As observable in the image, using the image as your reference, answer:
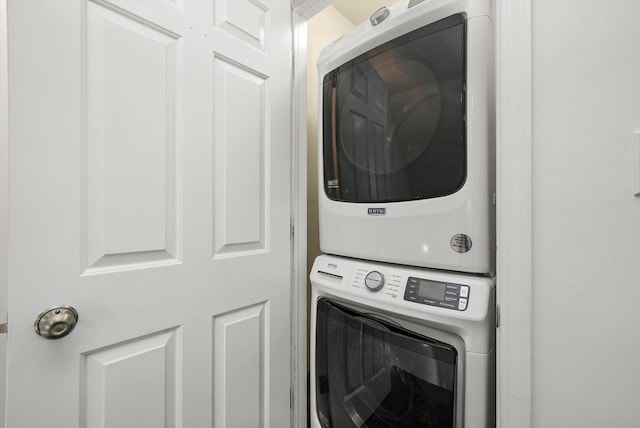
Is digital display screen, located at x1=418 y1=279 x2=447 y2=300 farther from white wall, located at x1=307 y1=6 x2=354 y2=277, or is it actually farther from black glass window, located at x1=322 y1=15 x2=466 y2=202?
white wall, located at x1=307 y1=6 x2=354 y2=277

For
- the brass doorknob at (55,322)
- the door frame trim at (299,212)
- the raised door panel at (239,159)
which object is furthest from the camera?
the door frame trim at (299,212)

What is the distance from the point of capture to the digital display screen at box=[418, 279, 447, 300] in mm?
729

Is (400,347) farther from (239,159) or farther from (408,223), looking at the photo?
(239,159)

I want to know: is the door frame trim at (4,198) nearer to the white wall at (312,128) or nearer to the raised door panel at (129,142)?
the raised door panel at (129,142)

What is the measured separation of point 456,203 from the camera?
2.36 feet

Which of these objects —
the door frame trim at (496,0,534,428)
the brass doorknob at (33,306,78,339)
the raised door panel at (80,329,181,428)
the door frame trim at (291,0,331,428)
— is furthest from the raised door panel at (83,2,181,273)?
the door frame trim at (496,0,534,428)

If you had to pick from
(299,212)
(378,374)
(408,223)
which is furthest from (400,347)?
(299,212)

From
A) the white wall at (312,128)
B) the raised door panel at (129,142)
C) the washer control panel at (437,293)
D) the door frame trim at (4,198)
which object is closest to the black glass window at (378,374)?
the washer control panel at (437,293)

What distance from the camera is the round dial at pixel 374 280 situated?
33.0 inches

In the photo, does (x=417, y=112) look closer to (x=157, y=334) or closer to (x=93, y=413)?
(x=157, y=334)

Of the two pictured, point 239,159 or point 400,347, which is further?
point 239,159

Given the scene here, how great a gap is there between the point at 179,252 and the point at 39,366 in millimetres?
376

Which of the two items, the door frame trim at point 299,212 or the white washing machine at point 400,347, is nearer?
the white washing machine at point 400,347

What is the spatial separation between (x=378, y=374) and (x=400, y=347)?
0.16m
